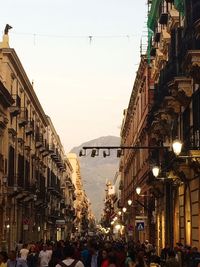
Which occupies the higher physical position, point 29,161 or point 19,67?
point 19,67

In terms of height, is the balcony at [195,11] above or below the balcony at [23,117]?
below

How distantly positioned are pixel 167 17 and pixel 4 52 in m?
14.3

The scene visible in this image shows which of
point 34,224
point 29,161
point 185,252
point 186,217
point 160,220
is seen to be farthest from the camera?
point 34,224

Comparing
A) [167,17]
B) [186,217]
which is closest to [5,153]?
[167,17]

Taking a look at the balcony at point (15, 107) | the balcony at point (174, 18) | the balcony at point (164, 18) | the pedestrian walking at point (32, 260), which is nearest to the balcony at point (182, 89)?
the balcony at point (174, 18)

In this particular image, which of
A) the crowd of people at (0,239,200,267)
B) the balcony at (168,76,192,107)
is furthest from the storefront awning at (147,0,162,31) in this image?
the crowd of people at (0,239,200,267)

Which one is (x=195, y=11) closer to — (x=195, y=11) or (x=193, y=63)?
(x=195, y=11)

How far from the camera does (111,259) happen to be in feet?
48.5

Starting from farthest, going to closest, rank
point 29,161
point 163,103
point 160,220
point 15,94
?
1. point 29,161
2. point 15,94
3. point 160,220
4. point 163,103

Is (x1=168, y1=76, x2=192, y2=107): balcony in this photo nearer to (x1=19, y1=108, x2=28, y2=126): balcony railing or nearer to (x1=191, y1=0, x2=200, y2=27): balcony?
(x1=191, y1=0, x2=200, y2=27): balcony

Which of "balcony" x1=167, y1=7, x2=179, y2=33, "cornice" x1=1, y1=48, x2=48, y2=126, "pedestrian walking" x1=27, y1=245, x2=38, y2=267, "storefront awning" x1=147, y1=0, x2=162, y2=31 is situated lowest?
"pedestrian walking" x1=27, y1=245, x2=38, y2=267

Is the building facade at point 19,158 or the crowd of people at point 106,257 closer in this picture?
the crowd of people at point 106,257

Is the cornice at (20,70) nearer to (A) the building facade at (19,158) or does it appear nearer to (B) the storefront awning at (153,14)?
(A) the building facade at (19,158)

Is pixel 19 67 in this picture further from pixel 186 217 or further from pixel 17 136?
pixel 186 217
